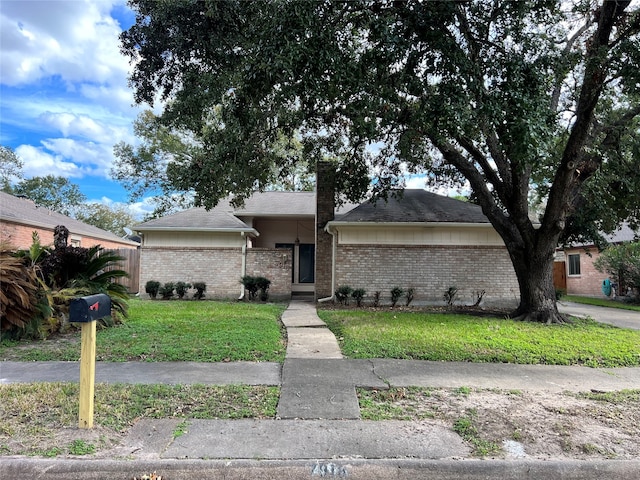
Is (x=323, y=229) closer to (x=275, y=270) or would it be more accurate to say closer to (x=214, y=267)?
(x=275, y=270)

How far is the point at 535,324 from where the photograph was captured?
991 cm

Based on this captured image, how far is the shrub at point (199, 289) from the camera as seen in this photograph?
50.3 ft

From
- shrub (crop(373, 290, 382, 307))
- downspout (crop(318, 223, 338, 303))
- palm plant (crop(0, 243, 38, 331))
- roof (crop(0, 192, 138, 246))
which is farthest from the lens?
roof (crop(0, 192, 138, 246))

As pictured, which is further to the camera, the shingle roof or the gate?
the gate

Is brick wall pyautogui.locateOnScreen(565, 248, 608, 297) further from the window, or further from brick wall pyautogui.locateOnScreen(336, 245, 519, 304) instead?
brick wall pyautogui.locateOnScreen(336, 245, 519, 304)

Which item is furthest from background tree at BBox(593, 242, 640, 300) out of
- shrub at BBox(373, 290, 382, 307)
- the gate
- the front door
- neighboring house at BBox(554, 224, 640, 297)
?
the front door

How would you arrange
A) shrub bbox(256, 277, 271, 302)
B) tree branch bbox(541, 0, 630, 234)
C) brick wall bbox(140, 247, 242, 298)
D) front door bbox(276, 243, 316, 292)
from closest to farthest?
tree branch bbox(541, 0, 630, 234), shrub bbox(256, 277, 271, 302), brick wall bbox(140, 247, 242, 298), front door bbox(276, 243, 316, 292)

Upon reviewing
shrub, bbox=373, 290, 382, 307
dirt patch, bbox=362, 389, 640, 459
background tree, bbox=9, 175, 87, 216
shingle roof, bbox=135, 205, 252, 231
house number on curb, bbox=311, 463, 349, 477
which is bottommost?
house number on curb, bbox=311, 463, 349, 477

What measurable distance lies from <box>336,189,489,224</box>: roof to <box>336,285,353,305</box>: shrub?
7.17ft

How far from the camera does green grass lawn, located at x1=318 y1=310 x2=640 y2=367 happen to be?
6.75 meters

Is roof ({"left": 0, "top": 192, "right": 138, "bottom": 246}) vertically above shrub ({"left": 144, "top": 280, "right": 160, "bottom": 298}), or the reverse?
roof ({"left": 0, "top": 192, "right": 138, "bottom": 246})

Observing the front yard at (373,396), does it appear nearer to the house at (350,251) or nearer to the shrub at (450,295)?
the shrub at (450,295)

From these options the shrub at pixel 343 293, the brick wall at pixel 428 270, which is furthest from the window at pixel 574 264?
the shrub at pixel 343 293

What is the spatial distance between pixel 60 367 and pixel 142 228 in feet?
33.7
